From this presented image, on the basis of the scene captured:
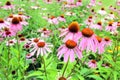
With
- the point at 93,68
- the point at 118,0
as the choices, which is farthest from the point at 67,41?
the point at 118,0

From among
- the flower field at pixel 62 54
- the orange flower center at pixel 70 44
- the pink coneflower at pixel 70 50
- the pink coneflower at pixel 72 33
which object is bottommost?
Answer: the flower field at pixel 62 54

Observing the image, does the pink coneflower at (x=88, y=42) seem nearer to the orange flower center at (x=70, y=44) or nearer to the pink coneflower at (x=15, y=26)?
the orange flower center at (x=70, y=44)

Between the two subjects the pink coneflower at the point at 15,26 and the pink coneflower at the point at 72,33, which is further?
the pink coneflower at the point at 15,26

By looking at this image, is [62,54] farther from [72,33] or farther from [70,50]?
[72,33]

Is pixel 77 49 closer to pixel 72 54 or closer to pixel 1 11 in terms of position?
pixel 72 54

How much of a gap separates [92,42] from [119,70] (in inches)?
33.7

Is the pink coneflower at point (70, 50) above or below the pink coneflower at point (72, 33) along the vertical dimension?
below

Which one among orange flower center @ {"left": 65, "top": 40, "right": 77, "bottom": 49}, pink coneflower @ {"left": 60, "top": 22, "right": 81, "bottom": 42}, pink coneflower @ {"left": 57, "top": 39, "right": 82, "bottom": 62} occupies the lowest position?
pink coneflower @ {"left": 57, "top": 39, "right": 82, "bottom": 62}

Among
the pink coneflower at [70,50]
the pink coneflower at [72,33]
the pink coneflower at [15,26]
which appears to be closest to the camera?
the pink coneflower at [70,50]

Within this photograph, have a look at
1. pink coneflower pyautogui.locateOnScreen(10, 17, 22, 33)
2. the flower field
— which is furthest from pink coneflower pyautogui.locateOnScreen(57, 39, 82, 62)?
pink coneflower pyautogui.locateOnScreen(10, 17, 22, 33)

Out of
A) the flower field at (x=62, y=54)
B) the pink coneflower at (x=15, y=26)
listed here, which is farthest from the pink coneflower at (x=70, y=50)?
the pink coneflower at (x=15, y=26)

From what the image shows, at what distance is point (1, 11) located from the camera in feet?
15.5

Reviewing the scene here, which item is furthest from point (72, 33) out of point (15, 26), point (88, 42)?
point (15, 26)

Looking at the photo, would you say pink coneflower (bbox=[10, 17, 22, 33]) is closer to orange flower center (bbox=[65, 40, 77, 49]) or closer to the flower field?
the flower field
